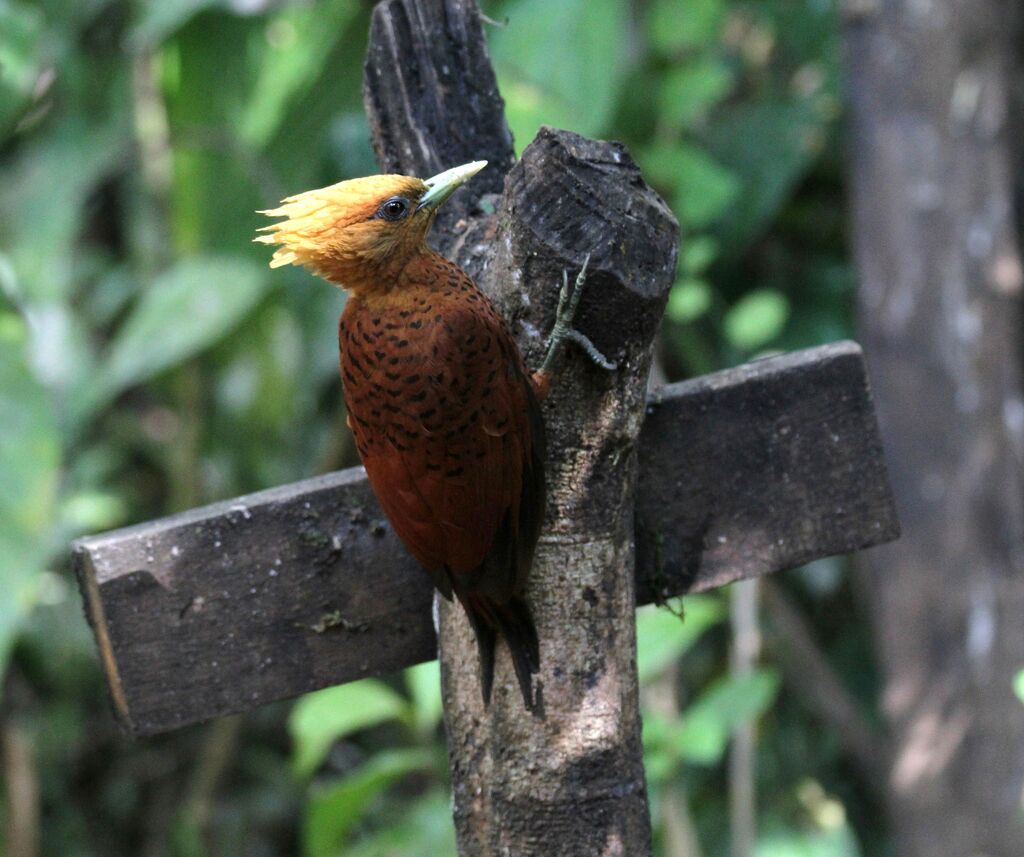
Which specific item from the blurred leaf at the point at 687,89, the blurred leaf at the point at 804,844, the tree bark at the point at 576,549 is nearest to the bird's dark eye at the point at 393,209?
the tree bark at the point at 576,549

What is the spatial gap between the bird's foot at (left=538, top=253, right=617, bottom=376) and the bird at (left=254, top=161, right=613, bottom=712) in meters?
0.02

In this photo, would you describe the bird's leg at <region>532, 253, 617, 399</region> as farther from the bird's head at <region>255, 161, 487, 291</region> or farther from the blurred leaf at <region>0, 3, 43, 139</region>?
the blurred leaf at <region>0, 3, 43, 139</region>

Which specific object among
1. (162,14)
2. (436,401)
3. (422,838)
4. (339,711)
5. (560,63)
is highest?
(162,14)

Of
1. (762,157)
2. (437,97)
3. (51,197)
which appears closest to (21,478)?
(51,197)

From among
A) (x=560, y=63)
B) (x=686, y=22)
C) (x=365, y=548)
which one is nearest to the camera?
(x=365, y=548)

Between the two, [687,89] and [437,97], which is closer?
[437,97]

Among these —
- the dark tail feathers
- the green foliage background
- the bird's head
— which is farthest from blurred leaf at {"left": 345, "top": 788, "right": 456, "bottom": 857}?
the bird's head

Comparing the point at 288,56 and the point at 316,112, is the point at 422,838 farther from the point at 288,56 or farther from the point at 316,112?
the point at 288,56

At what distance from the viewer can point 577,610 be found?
51.0 inches

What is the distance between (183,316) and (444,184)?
1.91 m

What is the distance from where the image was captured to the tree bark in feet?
3.96

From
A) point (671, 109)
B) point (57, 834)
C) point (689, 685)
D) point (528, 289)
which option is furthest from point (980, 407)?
point (57, 834)

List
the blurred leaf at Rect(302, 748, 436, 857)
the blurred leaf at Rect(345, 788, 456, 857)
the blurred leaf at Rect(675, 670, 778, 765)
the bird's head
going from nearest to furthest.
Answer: the bird's head, the blurred leaf at Rect(675, 670, 778, 765), the blurred leaf at Rect(302, 748, 436, 857), the blurred leaf at Rect(345, 788, 456, 857)

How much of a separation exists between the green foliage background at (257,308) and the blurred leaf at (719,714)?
145 millimetres
